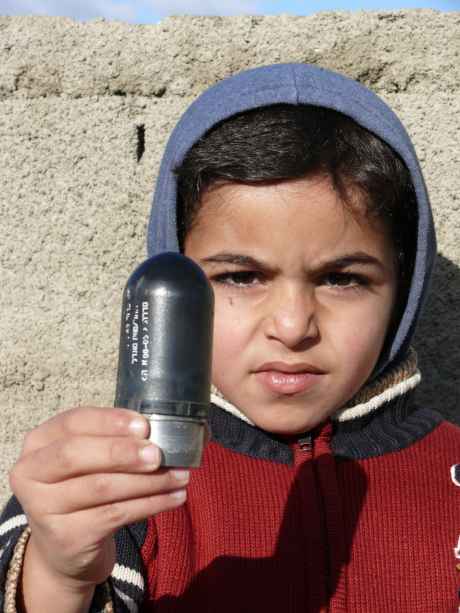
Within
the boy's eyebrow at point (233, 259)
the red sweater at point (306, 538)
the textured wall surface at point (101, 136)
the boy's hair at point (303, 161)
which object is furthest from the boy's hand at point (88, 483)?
the textured wall surface at point (101, 136)

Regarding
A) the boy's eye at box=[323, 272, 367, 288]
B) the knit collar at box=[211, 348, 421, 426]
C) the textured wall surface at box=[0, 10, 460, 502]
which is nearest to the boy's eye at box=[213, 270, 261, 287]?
the boy's eye at box=[323, 272, 367, 288]

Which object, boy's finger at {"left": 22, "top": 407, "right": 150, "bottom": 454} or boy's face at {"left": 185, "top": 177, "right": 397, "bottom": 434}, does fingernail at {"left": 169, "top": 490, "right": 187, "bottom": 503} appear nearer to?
boy's finger at {"left": 22, "top": 407, "right": 150, "bottom": 454}

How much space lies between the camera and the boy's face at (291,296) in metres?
1.33

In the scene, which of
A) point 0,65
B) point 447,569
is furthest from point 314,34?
point 447,569

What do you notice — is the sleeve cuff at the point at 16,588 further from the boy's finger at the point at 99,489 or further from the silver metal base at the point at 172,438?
the silver metal base at the point at 172,438

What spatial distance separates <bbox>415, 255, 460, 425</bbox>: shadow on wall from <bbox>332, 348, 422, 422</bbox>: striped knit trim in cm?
38

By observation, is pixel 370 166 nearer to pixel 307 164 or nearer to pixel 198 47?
pixel 307 164

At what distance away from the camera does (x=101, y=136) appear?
6.31ft

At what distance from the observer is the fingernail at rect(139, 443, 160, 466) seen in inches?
34.0

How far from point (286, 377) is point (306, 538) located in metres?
0.27

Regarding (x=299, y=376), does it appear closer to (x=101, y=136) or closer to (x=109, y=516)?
(x=109, y=516)

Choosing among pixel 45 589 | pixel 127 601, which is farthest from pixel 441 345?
pixel 45 589

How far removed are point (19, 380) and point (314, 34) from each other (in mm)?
1055

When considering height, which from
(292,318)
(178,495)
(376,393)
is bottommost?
(178,495)
